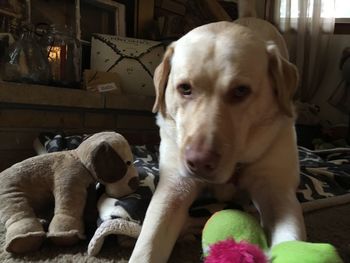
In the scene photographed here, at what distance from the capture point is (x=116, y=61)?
8.27 feet

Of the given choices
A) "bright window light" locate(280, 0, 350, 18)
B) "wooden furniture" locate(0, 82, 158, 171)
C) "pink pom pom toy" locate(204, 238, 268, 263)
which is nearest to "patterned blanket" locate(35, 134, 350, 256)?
"wooden furniture" locate(0, 82, 158, 171)

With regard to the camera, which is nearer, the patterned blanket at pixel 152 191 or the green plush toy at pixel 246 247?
the green plush toy at pixel 246 247

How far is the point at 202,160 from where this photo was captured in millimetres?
768

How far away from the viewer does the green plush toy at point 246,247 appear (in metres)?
0.61

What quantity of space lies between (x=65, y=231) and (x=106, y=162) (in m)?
0.20

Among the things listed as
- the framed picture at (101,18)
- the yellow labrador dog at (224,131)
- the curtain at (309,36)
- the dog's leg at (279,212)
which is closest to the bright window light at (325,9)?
the curtain at (309,36)

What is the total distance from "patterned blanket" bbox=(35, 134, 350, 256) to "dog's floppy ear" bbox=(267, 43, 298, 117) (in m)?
0.31

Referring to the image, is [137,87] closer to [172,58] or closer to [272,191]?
[172,58]

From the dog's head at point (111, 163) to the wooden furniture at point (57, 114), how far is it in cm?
96

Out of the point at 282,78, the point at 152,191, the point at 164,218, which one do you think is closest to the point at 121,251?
the point at 164,218

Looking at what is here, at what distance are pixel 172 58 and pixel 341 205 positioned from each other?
0.82 metres

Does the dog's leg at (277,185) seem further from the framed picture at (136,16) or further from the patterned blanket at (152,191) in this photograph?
the framed picture at (136,16)

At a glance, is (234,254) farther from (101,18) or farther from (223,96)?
(101,18)

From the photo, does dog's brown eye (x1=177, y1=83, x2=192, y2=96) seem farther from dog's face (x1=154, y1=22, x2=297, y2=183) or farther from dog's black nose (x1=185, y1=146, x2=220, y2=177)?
dog's black nose (x1=185, y1=146, x2=220, y2=177)
